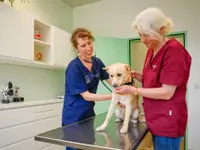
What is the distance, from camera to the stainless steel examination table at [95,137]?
84 centimetres

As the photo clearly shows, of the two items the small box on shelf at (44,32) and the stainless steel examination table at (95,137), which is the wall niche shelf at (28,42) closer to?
the small box on shelf at (44,32)

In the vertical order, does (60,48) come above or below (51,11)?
below

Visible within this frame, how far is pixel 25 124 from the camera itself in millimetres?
2154

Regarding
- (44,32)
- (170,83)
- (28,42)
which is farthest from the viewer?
(44,32)

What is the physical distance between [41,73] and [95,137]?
2340 millimetres

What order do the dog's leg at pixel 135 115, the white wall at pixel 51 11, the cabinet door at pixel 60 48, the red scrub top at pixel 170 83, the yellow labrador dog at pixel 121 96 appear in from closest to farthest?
the red scrub top at pixel 170 83
the yellow labrador dog at pixel 121 96
the dog's leg at pixel 135 115
the white wall at pixel 51 11
the cabinet door at pixel 60 48

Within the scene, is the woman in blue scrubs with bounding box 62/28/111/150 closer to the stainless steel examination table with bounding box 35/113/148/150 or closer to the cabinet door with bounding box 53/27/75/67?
the stainless steel examination table with bounding box 35/113/148/150

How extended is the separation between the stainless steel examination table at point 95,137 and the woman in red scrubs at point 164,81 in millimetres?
140

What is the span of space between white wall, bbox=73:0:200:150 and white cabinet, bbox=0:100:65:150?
6.13ft

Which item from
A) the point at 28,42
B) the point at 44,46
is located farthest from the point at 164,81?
the point at 44,46

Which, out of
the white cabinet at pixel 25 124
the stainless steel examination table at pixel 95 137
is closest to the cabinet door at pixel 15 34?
the white cabinet at pixel 25 124

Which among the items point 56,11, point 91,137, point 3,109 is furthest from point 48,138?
point 56,11

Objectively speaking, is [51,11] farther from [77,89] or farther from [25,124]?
[77,89]

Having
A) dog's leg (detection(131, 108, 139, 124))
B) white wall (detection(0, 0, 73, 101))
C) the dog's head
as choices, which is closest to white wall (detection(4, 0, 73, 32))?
white wall (detection(0, 0, 73, 101))
